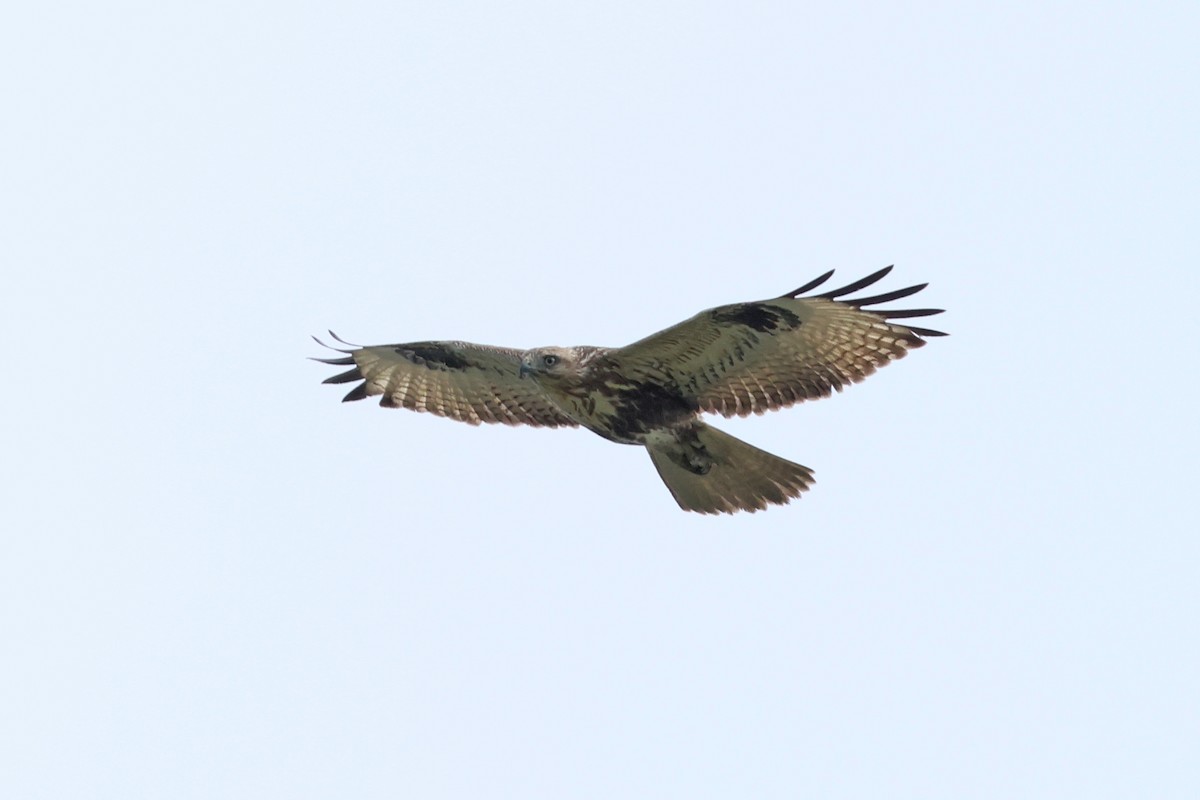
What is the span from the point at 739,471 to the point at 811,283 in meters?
1.57

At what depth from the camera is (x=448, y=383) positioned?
12391 mm

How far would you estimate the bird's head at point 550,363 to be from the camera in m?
10.7

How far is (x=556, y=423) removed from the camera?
12242 millimetres

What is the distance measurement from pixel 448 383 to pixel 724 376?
2.43 m

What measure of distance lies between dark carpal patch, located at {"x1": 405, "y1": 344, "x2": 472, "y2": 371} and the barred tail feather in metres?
1.78

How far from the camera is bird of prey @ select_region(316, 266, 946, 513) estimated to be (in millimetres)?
10453

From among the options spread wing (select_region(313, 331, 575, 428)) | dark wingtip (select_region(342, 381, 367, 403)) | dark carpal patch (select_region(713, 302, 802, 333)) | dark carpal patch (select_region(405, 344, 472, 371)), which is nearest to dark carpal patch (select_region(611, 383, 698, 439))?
dark carpal patch (select_region(713, 302, 802, 333))

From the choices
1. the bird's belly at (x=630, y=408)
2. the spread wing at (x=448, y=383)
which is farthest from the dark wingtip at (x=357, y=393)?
the bird's belly at (x=630, y=408)

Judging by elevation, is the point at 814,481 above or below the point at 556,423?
below

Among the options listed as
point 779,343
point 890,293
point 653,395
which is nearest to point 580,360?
point 653,395

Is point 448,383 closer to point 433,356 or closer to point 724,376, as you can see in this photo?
point 433,356

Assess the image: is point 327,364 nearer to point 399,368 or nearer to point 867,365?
point 399,368

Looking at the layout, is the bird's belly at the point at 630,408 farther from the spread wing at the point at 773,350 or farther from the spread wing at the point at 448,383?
the spread wing at the point at 448,383

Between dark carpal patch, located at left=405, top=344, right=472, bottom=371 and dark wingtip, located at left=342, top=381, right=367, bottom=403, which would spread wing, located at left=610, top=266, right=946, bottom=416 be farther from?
dark wingtip, located at left=342, top=381, right=367, bottom=403
